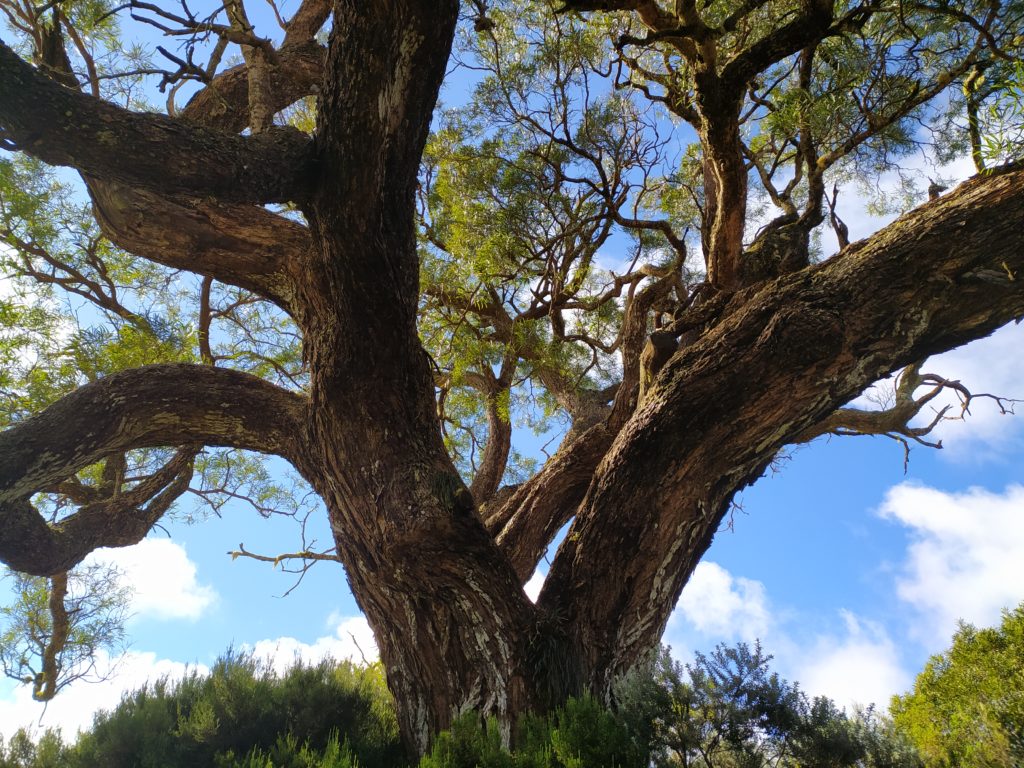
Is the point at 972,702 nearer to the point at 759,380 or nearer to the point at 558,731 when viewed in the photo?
the point at 759,380

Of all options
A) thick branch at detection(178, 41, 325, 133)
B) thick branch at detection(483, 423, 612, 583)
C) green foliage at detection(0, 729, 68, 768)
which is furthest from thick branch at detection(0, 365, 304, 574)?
thick branch at detection(178, 41, 325, 133)

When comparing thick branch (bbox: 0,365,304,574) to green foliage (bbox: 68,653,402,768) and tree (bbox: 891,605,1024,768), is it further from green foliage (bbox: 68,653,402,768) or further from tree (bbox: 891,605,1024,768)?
tree (bbox: 891,605,1024,768)

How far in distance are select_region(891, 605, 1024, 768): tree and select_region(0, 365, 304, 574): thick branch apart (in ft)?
10.0

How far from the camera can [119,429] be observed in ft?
10.1

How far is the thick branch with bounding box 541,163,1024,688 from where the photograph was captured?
270 cm

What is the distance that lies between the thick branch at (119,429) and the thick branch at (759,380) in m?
1.65

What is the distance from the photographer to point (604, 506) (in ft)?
10.3

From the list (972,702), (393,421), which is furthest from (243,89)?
(972,702)

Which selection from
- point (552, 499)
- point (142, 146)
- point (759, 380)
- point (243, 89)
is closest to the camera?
point (142, 146)

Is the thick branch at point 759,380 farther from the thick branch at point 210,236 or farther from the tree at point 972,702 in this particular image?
the thick branch at point 210,236

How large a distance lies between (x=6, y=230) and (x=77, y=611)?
2872mm

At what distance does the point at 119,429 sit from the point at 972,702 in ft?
12.8

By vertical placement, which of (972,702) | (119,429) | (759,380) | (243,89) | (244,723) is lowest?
(972,702)

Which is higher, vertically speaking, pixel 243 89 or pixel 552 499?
pixel 243 89
